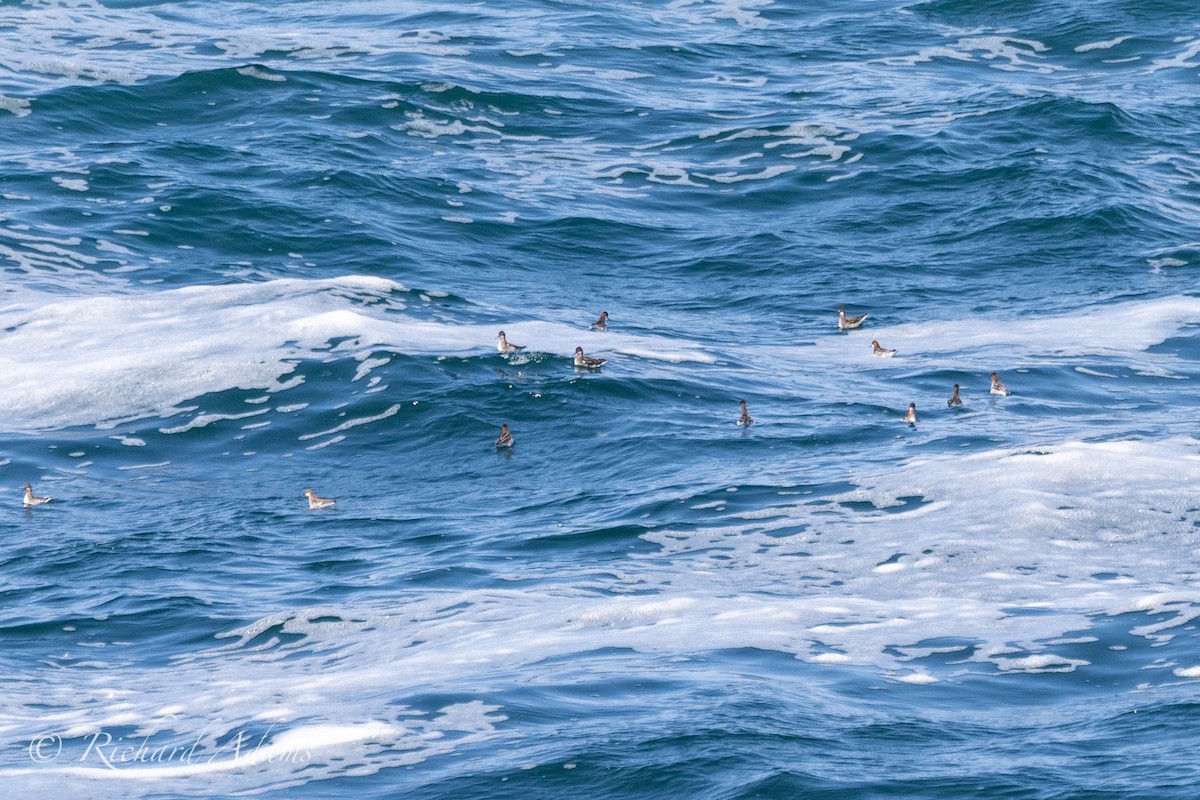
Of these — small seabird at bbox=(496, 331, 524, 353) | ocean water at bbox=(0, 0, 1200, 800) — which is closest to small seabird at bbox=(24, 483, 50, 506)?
ocean water at bbox=(0, 0, 1200, 800)

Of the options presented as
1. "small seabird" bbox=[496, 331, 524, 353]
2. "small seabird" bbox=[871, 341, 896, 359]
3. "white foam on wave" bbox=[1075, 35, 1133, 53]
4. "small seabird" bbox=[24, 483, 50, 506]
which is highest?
"white foam on wave" bbox=[1075, 35, 1133, 53]

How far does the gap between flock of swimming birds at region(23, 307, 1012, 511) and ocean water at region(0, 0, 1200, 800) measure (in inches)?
6.5

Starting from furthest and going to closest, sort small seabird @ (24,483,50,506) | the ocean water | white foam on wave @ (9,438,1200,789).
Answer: small seabird @ (24,483,50,506) < white foam on wave @ (9,438,1200,789) < the ocean water

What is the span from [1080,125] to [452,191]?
10.7 meters

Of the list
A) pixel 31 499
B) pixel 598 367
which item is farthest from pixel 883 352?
pixel 31 499

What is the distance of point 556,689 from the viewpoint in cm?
1116

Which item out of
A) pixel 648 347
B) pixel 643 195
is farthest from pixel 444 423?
pixel 643 195

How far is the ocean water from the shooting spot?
10766 mm

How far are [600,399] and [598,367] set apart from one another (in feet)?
2.00

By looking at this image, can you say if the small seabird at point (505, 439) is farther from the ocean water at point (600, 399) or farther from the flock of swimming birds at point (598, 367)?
the ocean water at point (600, 399)

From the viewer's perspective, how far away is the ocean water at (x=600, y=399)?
1077 cm

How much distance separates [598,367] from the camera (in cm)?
1997

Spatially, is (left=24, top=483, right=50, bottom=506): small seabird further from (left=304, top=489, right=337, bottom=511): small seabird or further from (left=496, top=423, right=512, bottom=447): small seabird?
(left=496, top=423, right=512, bottom=447): small seabird

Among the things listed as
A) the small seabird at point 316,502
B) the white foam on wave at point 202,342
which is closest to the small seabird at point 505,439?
the small seabird at point 316,502
